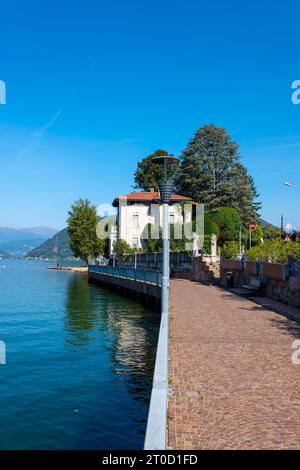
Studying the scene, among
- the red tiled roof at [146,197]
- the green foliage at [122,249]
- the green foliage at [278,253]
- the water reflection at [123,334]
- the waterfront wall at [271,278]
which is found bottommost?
the water reflection at [123,334]

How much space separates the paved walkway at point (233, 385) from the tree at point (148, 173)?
229 feet

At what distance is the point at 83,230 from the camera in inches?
3182

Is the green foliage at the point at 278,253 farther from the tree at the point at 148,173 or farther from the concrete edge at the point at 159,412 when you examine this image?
the tree at the point at 148,173

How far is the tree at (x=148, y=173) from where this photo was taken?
83.1 metres

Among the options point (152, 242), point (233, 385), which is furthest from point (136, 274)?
point (233, 385)

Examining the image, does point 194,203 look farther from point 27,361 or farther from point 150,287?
point 27,361

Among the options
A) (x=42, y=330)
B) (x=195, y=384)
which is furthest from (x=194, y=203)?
(x=195, y=384)

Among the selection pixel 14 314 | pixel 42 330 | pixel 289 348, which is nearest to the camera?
pixel 289 348

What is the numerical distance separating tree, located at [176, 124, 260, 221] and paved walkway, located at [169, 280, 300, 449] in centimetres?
4883

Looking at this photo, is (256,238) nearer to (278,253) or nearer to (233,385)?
(278,253)

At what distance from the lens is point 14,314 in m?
26.6

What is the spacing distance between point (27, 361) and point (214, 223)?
1383 inches

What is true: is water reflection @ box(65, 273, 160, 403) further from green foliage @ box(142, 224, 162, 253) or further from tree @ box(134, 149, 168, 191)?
tree @ box(134, 149, 168, 191)

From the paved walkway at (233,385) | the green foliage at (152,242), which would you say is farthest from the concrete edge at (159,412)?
the green foliage at (152,242)
